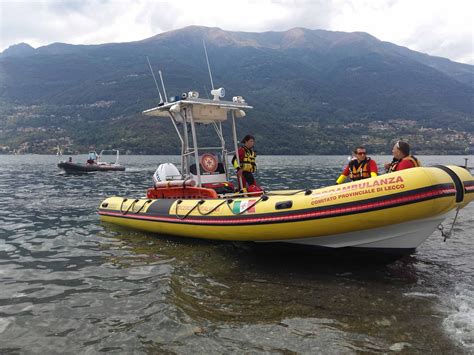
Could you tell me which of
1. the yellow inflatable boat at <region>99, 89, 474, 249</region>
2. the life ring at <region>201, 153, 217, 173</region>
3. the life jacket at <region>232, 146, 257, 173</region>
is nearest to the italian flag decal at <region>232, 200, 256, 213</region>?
the yellow inflatable boat at <region>99, 89, 474, 249</region>

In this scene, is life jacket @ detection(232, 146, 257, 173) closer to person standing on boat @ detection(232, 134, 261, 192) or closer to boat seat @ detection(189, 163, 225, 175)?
person standing on boat @ detection(232, 134, 261, 192)

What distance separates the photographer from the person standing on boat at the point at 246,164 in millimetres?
9586

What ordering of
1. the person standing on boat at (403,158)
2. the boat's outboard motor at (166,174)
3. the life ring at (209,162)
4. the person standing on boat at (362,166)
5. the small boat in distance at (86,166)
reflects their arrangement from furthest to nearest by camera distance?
the small boat in distance at (86,166), the boat's outboard motor at (166,174), the life ring at (209,162), the person standing on boat at (362,166), the person standing on boat at (403,158)

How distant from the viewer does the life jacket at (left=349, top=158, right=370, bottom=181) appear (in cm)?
794

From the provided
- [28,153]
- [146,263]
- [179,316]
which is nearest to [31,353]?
[179,316]

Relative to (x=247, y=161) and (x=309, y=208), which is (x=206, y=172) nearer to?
(x=247, y=161)

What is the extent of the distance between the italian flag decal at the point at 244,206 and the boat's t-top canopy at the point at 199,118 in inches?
97.5

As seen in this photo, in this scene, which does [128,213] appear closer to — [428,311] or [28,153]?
[428,311]

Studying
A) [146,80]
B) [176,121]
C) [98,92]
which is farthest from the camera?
[146,80]

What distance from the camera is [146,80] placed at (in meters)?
195

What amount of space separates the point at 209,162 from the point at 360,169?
402cm

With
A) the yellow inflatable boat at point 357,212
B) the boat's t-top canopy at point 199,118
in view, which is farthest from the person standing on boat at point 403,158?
the boat's t-top canopy at point 199,118

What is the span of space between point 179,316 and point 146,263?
Result: 263 centimetres

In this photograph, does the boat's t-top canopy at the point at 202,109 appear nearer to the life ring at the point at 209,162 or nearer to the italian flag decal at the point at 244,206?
the life ring at the point at 209,162
